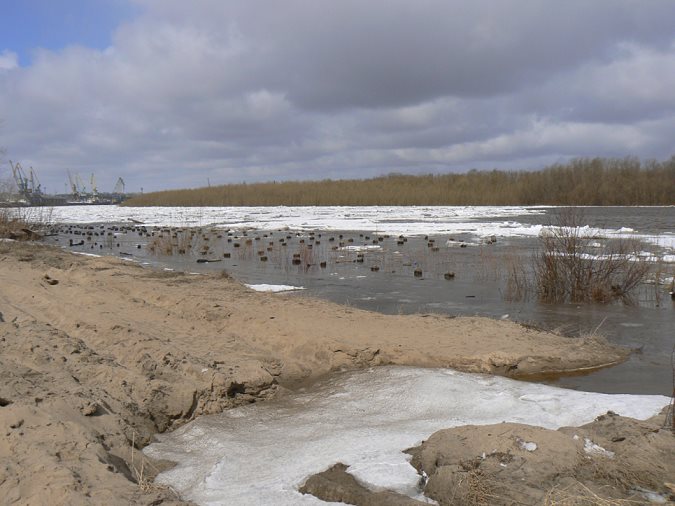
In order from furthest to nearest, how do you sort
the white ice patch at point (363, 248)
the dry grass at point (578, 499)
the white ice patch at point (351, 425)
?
the white ice patch at point (363, 248), the white ice patch at point (351, 425), the dry grass at point (578, 499)

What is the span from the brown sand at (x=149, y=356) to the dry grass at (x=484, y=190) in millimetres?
53526

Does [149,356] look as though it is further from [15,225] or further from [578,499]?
[15,225]

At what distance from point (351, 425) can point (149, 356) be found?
8.64ft

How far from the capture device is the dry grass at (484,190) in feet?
204

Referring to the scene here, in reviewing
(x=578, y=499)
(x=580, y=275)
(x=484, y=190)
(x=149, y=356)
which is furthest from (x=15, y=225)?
(x=484, y=190)

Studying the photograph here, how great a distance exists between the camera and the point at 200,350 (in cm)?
748

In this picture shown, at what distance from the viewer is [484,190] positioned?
221 feet

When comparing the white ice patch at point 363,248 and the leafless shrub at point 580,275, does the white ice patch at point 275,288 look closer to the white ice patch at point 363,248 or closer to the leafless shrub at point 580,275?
the leafless shrub at point 580,275

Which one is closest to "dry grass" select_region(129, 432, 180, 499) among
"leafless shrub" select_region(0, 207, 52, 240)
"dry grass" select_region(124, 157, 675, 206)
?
"leafless shrub" select_region(0, 207, 52, 240)

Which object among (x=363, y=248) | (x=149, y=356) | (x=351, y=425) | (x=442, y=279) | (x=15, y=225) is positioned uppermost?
(x=15, y=225)

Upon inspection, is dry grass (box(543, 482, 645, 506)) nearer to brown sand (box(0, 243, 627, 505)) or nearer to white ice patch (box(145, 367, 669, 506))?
white ice patch (box(145, 367, 669, 506))

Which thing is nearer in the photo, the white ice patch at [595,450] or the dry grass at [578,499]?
the dry grass at [578,499]

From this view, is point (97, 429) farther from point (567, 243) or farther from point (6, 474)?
point (567, 243)

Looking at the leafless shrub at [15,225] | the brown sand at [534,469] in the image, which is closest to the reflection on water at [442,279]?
the leafless shrub at [15,225]
